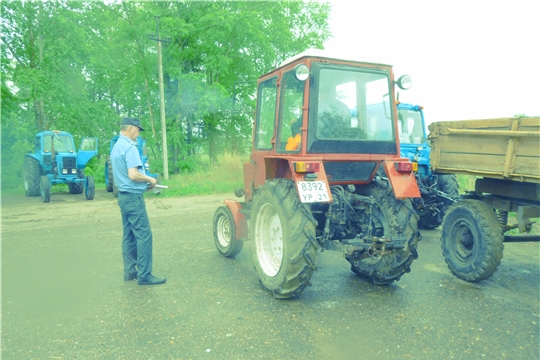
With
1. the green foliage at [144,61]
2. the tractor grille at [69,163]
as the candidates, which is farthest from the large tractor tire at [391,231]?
the green foliage at [144,61]

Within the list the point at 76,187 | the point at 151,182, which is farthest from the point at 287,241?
the point at 76,187

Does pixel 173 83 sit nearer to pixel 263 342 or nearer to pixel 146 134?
pixel 146 134

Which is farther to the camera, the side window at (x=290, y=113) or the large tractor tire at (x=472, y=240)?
the large tractor tire at (x=472, y=240)

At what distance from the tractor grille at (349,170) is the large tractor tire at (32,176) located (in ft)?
42.6

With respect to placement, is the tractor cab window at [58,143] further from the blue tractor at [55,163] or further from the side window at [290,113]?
the side window at [290,113]

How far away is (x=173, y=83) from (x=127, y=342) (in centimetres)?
1992

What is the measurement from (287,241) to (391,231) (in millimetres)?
1136

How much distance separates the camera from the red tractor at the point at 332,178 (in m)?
4.00

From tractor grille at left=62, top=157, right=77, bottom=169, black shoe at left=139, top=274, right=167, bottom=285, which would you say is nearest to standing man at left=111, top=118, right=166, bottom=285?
black shoe at left=139, top=274, right=167, bottom=285

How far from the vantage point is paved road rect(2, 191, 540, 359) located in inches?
127

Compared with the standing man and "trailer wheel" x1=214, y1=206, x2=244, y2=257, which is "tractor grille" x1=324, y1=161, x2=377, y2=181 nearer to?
"trailer wheel" x1=214, y1=206, x2=244, y2=257

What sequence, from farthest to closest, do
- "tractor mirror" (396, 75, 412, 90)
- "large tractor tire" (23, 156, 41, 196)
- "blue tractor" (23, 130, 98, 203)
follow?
"large tractor tire" (23, 156, 41, 196) → "blue tractor" (23, 130, 98, 203) → "tractor mirror" (396, 75, 412, 90)

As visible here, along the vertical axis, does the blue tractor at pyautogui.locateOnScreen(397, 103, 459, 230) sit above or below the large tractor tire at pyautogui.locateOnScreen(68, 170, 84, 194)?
above

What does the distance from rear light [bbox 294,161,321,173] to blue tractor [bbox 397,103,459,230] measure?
382 cm
